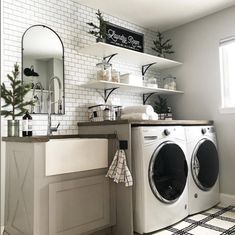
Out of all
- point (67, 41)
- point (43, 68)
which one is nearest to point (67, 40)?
point (67, 41)

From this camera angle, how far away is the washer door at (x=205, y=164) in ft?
8.64

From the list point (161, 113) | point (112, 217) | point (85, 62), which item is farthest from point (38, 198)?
point (161, 113)

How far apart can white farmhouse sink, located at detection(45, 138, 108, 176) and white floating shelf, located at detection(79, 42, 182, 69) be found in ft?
3.43

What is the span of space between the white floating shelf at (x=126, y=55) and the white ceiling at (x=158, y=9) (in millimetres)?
533

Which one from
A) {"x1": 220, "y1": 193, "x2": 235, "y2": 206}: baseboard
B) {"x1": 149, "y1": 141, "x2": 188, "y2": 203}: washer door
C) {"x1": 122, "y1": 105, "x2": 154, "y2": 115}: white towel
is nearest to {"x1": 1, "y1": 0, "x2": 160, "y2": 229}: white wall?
{"x1": 122, "y1": 105, "x2": 154, "y2": 115}: white towel

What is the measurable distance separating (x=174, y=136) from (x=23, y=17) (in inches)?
72.8

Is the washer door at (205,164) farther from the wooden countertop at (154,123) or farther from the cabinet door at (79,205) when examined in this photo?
the cabinet door at (79,205)

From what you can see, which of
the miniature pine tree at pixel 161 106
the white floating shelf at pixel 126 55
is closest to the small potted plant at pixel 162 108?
the miniature pine tree at pixel 161 106

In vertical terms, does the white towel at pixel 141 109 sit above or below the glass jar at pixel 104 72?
below

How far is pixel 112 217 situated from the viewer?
213 centimetres

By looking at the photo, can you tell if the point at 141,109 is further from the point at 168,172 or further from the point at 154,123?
the point at 168,172

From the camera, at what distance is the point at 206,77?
3100 millimetres

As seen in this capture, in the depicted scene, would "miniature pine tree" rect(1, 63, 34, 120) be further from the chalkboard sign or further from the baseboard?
the baseboard

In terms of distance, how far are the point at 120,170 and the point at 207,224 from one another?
1.08 m
